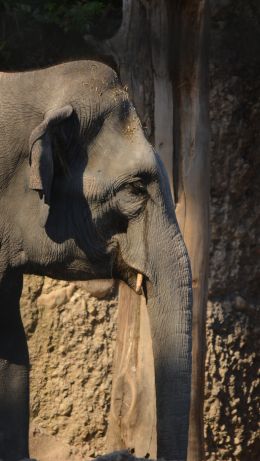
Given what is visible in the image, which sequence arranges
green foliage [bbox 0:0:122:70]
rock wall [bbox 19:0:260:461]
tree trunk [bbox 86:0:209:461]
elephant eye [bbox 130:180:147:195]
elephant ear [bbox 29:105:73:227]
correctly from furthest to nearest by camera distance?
rock wall [bbox 19:0:260:461], green foliage [bbox 0:0:122:70], tree trunk [bbox 86:0:209:461], elephant eye [bbox 130:180:147:195], elephant ear [bbox 29:105:73:227]

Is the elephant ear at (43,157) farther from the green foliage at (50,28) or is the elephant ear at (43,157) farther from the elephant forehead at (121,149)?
the green foliage at (50,28)

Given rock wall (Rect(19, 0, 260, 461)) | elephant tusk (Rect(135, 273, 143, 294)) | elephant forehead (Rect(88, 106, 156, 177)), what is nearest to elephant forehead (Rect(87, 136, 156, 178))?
elephant forehead (Rect(88, 106, 156, 177))

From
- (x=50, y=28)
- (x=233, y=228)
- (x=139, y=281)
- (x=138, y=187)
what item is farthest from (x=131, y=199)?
(x=50, y=28)

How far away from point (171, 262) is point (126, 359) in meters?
1.77

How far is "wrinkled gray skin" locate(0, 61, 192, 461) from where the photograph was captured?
143 inches

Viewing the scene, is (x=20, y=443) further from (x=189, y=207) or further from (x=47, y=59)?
(x=47, y=59)

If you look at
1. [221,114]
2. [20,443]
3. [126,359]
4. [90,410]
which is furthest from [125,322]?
[20,443]

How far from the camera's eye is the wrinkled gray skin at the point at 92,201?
3643 mm

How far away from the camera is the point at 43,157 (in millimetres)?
3562

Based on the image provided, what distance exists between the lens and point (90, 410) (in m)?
5.67

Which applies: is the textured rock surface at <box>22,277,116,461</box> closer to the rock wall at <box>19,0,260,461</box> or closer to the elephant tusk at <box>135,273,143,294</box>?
the rock wall at <box>19,0,260,461</box>

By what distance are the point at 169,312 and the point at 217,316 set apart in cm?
203

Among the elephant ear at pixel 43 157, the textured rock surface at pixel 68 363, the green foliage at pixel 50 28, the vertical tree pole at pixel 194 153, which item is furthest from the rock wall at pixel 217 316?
the elephant ear at pixel 43 157

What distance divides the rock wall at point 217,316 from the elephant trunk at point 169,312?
1904 mm
